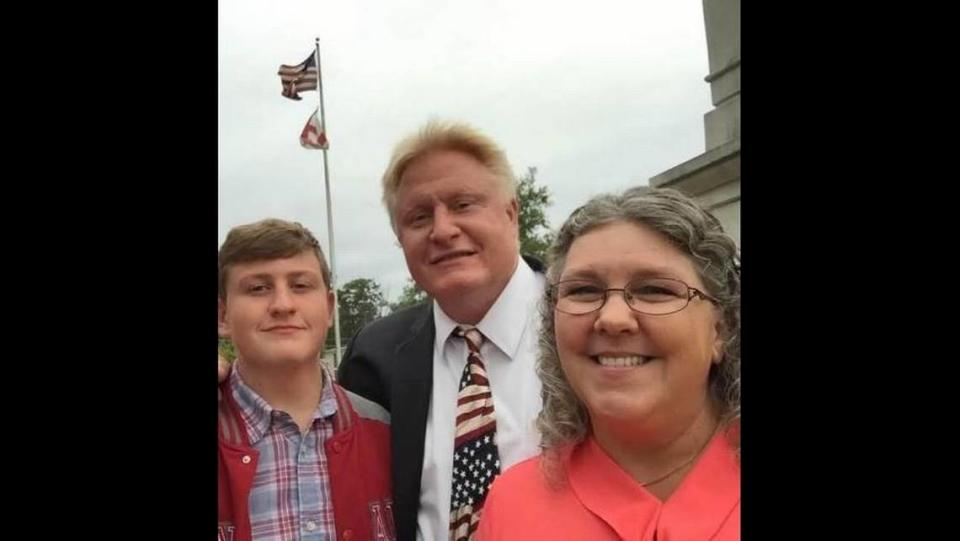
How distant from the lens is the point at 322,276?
169 centimetres

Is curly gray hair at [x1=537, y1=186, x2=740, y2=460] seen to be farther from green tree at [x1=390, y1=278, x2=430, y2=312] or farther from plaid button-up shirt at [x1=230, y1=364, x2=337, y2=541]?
plaid button-up shirt at [x1=230, y1=364, x2=337, y2=541]

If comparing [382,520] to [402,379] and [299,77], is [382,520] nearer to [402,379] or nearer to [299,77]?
[402,379]

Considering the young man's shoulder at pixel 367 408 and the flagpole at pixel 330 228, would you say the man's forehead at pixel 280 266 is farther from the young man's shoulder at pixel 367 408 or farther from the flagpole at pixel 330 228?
the young man's shoulder at pixel 367 408

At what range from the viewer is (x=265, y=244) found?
1.66 metres

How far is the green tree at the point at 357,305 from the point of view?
1.74 meters

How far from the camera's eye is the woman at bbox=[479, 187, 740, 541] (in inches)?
59.9

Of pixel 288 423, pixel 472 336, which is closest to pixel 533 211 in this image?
pixel 472 336

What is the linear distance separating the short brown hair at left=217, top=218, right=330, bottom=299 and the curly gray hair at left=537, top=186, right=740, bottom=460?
0.49m

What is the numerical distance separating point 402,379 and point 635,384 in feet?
1.66

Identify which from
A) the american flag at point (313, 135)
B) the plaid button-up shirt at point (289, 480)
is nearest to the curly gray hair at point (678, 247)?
the plaid button-up shirt at point (289, 480)

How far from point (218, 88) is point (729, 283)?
1.16 m
